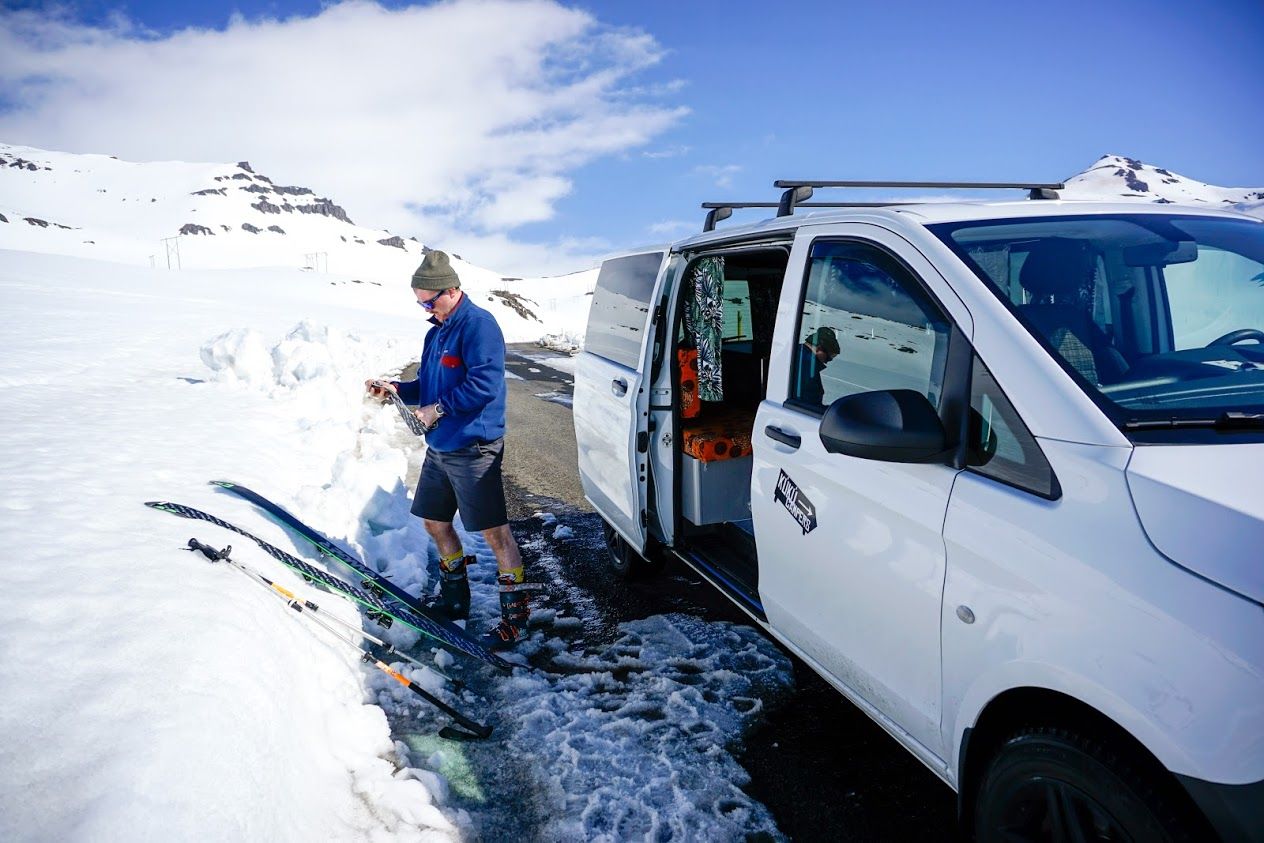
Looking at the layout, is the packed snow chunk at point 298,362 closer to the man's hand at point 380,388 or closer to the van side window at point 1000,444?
the man's hand at point 380,388

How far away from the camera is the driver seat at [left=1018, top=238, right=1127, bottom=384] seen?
1.92m

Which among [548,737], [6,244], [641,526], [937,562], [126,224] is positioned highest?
[126,224]

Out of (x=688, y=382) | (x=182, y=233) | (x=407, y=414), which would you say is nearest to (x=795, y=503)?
(x=688, y=382)

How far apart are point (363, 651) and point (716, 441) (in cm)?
220

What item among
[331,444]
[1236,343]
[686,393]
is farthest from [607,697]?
[331,444]

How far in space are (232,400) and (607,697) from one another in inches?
270

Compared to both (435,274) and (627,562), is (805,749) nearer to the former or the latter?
(627,562)

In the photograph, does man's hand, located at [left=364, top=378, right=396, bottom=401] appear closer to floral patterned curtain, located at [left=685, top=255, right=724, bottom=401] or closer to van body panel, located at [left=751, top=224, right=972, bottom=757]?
floral patterned curtain, located at [left=685, top=255, right=724, bottom=401]

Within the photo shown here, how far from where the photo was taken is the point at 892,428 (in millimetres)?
1952

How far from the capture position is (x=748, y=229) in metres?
3.38

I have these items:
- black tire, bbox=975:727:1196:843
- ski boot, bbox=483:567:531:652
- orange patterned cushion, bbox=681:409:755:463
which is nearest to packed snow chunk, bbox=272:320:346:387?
ski boot, bbox=483:567:531:652

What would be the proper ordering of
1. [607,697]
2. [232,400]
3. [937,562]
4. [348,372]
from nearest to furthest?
[937,562] → [607,697] → [232,400] → [348,372]

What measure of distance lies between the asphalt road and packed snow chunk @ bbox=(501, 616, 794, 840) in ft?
0.35

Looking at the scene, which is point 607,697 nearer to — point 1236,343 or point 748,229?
point 748,229
